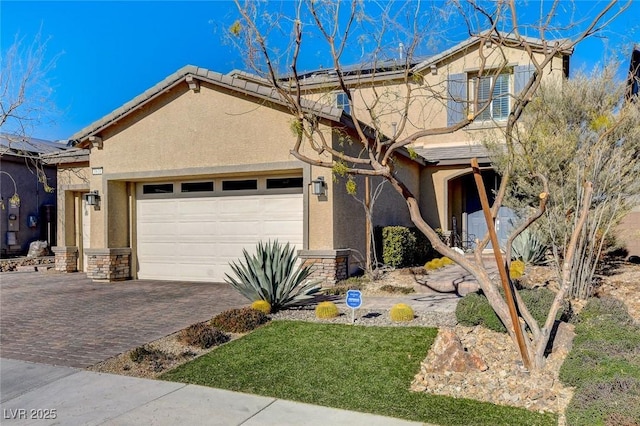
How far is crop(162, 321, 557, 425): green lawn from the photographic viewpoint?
451 cm

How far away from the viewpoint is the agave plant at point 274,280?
8477 millimetres

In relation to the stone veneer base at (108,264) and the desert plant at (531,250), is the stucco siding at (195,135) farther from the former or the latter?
the desert plant at (531,250)

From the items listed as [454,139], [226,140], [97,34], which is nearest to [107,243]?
[226,140]

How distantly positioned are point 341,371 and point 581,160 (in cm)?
613

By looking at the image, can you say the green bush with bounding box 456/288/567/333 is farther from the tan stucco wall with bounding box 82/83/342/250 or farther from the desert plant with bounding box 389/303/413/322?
the tan stucco wall with bounding box 82/83/342/250

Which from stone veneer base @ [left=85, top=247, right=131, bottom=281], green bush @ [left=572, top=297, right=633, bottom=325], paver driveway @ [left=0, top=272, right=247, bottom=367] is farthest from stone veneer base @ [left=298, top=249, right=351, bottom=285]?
stone veneer base @ [left=85, top=247, right=131, bottom=281]

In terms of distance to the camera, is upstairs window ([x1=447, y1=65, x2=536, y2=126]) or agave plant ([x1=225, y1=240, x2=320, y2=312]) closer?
agave plant ([x1=225, y1=240, x2=320, y2=312])

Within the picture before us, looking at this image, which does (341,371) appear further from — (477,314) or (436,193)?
(436,193)

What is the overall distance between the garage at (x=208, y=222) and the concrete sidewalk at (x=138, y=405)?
6.67 m

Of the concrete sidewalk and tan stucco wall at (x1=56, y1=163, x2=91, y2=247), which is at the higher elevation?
tan stucco wall at (x1=56, y1=163, x2=91, y2=247)

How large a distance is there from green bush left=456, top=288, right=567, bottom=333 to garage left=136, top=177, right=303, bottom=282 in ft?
17.8

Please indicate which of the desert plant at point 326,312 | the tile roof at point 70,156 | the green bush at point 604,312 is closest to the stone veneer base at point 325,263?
the desert plant at point 326,312

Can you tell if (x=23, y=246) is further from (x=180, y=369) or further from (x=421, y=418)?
(x=421, y=418)

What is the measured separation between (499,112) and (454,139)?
1.88 meters
